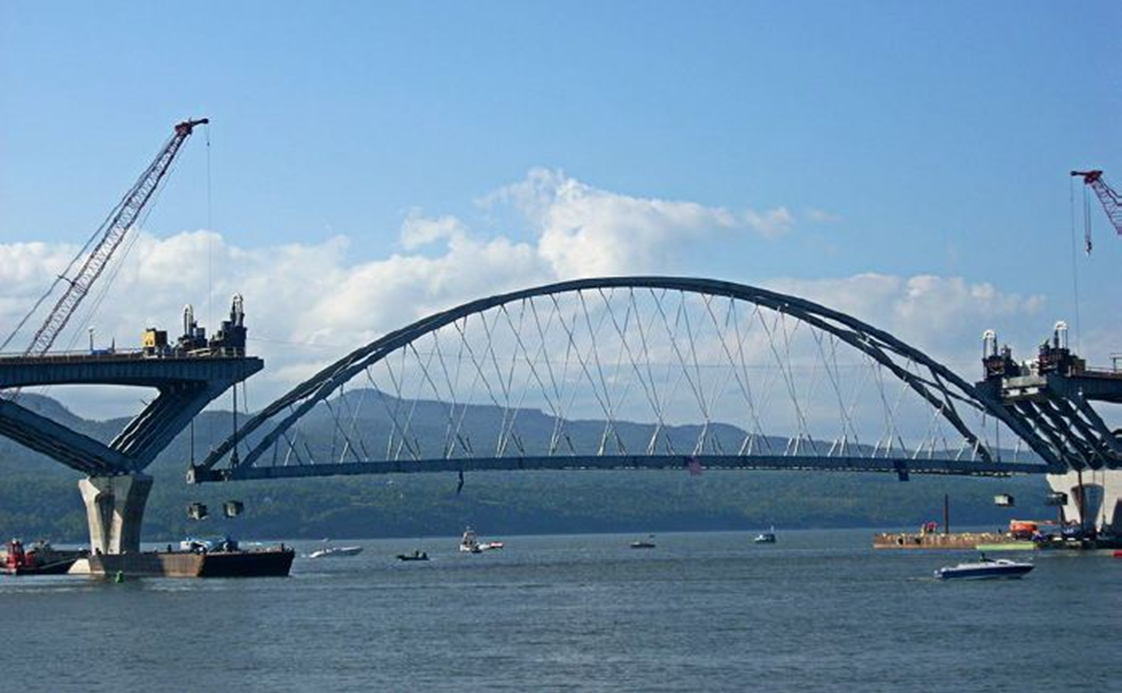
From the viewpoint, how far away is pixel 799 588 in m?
150

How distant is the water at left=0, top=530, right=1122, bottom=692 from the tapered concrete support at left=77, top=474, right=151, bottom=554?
34.4 feet

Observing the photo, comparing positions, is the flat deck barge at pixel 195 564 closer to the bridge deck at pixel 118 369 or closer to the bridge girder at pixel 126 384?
the bridge girder at pixel 126 384

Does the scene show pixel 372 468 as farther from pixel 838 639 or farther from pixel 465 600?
pixel 838 639

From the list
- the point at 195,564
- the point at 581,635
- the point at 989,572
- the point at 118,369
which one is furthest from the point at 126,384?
the point at 581,635

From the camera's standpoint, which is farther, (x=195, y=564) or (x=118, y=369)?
(x=195, y=564)

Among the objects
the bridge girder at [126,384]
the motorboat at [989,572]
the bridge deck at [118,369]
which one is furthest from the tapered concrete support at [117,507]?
the motorboat at [989,572]

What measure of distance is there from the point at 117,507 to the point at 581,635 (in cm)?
7612

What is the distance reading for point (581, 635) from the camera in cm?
10856

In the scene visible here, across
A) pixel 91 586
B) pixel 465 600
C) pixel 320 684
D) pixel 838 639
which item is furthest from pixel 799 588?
pixel 320 684

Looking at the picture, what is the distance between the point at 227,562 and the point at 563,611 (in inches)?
2190

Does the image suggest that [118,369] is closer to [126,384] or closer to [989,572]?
[126,384]

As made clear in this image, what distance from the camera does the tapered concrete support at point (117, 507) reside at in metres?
172

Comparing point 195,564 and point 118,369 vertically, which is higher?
point 118,369

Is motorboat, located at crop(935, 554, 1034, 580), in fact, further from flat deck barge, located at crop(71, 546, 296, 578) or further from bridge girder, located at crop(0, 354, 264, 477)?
bridge girder, located at crop(0, 354, 264, 477)
